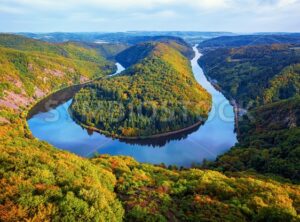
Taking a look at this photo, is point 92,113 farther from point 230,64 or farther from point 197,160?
point 230,64

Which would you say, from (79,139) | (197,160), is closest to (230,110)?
(197,160)

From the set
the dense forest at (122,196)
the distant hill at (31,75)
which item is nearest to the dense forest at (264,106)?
the dense forest at (122,196)

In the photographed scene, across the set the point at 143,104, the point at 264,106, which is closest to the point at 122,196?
the point at 143,104

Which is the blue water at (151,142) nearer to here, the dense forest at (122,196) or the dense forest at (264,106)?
the dense forest at (264,106)

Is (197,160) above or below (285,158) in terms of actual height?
below

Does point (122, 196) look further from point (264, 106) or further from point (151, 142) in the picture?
point (264, 106)
